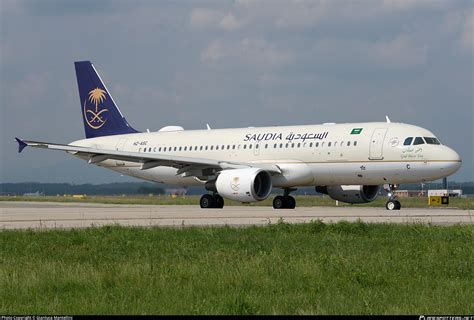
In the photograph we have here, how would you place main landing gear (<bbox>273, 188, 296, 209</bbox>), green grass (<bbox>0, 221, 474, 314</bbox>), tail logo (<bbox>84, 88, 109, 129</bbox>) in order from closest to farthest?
green grass (<bbox>0, 221, 474, 314</bbox>) < main landing gear (<bbox>273, 188, 296, 209</bbox>) < tail logo (<bbox>84, 88, 109, 129</bbox>)

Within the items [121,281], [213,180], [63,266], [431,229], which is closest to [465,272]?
[121,281]

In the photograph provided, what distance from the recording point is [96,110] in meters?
49.5

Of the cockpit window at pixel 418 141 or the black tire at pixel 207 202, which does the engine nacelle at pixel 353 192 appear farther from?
the black tire at pixel 207 202

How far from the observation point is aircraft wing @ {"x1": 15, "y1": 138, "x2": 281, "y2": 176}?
39.9m

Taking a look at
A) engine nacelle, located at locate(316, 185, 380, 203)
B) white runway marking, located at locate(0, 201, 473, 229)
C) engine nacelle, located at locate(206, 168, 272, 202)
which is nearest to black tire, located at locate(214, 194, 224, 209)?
engine nacelle, located at locate(206, 168, 272, 202)

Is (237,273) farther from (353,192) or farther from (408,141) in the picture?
(353,192)

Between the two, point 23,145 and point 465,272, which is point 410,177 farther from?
point 465,272

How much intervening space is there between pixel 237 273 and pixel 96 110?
37.6 m

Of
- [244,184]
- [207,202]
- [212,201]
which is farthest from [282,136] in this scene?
[207,202]

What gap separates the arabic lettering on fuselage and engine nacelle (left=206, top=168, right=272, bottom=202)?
2588mm

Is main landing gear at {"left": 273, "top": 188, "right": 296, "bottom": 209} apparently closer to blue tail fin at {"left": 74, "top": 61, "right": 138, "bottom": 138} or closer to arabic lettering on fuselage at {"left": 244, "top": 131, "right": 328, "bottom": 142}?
arabic lettering on fuselage at {"left": 244, "top": 131, "right": 328, "bottom": 142}

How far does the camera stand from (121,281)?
12.6m

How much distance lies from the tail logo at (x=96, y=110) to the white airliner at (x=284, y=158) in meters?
1.95

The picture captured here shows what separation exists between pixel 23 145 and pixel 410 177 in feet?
58.0
